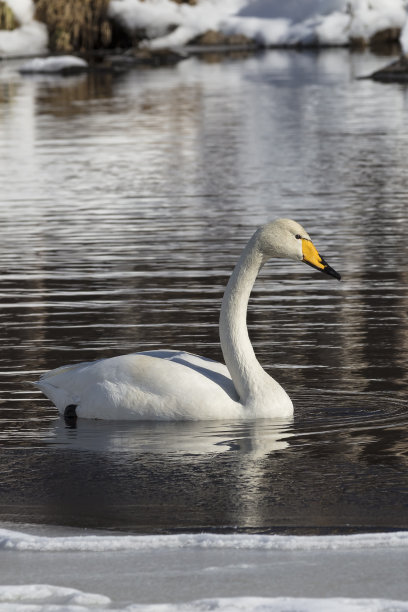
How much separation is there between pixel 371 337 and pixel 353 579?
419 cm

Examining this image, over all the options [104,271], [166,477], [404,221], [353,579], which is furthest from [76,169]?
[353,579]

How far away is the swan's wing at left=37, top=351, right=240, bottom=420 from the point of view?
22.2 feet

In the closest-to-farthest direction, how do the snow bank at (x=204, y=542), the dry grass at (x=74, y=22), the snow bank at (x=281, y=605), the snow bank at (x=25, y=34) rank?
the snow bank at (x=281, y=605) → the snow bank at (x=204, y=542) → the dry grass at (x=74, y=22) → the snow bank at (x=25, y=34)

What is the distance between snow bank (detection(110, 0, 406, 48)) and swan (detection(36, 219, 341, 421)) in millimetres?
45046

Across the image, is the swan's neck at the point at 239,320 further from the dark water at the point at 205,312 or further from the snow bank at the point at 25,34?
the snow bank at the point at 25,34

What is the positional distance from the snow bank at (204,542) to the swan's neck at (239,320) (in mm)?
1956

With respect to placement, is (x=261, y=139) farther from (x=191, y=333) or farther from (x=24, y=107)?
(x=191, y=333)

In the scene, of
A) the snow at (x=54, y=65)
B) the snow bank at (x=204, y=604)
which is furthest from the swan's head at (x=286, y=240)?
the snow at (x=54, y=65)

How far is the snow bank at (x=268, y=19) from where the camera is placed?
51250 millimetres

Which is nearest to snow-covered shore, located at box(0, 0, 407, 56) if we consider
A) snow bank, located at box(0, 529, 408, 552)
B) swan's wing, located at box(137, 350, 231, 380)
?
swan's wing, located at box(137, 350, 231, 380)

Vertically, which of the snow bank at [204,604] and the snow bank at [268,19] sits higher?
the snow bank at [268,19]

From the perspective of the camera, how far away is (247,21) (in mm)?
53000

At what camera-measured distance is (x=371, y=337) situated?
852 centimetres

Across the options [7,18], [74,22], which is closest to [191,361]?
[74,22]
